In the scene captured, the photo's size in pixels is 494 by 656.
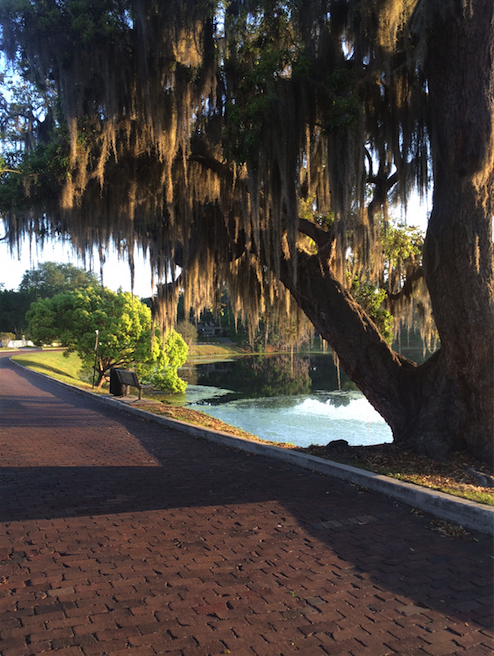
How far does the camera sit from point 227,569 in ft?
11.7

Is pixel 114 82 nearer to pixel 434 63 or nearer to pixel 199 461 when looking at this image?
pixel 434 63

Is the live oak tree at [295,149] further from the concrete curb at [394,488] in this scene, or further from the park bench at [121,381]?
the park bench at [121,381]

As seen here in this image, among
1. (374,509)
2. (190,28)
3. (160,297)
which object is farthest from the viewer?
(160,297)

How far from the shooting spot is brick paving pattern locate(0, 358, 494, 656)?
2.74m

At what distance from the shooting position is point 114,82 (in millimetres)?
8062

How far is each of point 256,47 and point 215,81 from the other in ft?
2.80

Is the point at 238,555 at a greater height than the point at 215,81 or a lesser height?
lesser

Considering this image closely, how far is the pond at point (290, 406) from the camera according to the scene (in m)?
17.6

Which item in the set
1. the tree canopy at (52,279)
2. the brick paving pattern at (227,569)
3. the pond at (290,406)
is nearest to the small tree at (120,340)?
the pond at (290,406)

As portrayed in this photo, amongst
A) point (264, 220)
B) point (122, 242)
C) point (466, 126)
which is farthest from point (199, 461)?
point (466, 126)

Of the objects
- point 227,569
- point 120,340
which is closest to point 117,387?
point 120,340

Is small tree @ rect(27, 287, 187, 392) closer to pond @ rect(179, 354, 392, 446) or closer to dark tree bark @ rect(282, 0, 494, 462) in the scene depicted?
pond @ rect(179, 354, 392, 446)

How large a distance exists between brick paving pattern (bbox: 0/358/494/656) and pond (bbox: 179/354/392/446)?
4.84 m

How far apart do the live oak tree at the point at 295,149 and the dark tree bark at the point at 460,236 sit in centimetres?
2
